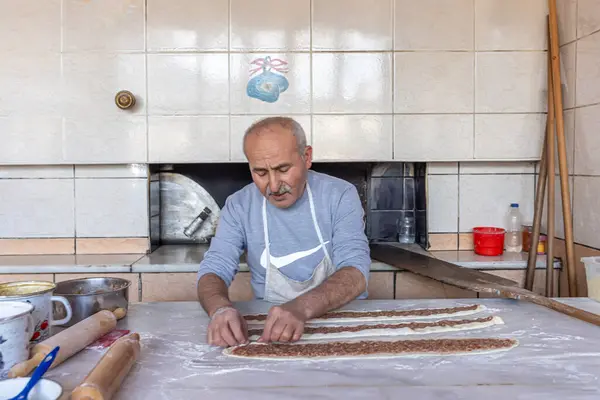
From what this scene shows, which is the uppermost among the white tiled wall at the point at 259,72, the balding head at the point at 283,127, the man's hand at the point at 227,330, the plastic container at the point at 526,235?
the white tiled wall at the point at 259,72

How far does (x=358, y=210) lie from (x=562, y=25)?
5.51 ft

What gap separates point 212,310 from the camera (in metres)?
1.47

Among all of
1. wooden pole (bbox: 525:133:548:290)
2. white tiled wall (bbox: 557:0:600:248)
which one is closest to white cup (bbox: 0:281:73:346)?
wooden pole (bbox: 525:133:548:290)

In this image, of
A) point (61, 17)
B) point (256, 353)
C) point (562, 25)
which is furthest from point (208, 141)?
point (562, 25)

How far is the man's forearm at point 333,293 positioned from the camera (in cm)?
142

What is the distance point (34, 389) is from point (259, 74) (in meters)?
2.13

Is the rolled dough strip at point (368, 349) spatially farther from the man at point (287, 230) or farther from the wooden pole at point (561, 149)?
the wooden pole at point (561, 149)

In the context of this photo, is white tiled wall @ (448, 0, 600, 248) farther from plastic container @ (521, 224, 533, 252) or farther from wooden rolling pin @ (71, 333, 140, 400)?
wooden rolling pin @ (71, 333, 140, 400)

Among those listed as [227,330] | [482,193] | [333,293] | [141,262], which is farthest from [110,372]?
[482,193]

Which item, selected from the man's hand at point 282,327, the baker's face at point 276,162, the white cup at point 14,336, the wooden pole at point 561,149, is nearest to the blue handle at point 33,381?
the white cup at point 14,336

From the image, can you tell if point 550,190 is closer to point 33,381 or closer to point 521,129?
point 521,129

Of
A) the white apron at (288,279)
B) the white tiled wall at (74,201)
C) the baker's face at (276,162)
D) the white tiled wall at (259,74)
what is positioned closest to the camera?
the baker's face at (276,162)

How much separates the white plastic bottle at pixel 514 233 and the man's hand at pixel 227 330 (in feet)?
6.78

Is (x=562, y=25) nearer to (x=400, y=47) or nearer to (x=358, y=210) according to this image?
(x=400, y=47)
